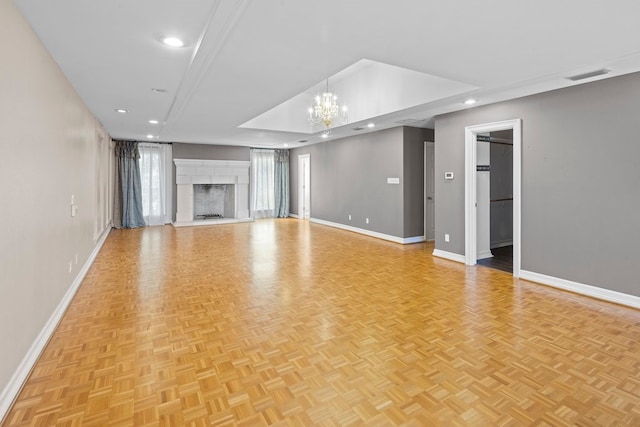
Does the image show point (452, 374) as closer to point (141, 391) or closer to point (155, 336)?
point (141, 391)

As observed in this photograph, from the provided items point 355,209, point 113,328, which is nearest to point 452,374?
point 113,328

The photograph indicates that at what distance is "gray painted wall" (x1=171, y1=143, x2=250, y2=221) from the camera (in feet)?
32.0

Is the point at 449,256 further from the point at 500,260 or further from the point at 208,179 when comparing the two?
→ the point at 208,179

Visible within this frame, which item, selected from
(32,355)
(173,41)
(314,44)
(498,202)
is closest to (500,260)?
(498,202)

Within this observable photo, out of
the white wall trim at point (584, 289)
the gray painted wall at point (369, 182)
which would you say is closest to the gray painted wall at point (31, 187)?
the white wall trim at point (584, 289)

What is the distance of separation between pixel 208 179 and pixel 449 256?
729cm

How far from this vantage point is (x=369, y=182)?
25.8ft

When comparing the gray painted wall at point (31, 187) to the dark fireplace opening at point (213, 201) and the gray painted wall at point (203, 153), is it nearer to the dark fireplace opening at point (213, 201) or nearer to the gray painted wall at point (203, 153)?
the gray painted wall at point (203, 153)

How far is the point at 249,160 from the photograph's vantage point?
35.1 feet

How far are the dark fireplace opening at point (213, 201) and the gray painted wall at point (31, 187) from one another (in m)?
6.64

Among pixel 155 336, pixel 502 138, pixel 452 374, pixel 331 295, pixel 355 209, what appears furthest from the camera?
pixel 355 209

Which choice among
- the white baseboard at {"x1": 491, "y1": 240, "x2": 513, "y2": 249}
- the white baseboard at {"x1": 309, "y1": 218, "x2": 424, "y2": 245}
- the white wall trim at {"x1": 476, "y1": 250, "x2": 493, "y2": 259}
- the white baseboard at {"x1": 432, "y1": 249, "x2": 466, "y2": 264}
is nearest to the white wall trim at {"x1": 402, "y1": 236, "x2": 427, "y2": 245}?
the white baseboard at {"x1": 309, "y1": 218, "x2": 424, "y2": 245}

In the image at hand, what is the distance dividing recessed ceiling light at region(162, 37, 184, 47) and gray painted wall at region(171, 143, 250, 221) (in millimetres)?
7470

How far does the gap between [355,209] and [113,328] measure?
6159mm
